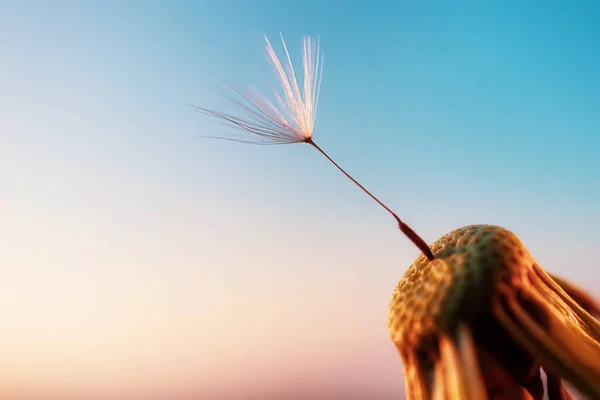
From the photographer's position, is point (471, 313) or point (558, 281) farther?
point (558, 281)

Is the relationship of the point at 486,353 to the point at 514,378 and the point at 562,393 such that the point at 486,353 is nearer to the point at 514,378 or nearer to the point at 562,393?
the point at 514,378

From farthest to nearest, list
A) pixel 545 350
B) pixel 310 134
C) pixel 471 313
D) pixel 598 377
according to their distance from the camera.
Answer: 1. pixel 310 134
2. pixel 471 313
3. pixel 545 350
4. pixel 598 377

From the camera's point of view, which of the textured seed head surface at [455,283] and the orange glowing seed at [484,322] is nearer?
the orange glowing seed at [484,322]

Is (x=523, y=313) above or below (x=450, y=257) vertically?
below

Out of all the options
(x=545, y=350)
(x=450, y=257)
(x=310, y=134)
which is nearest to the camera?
(x=545, y=350)

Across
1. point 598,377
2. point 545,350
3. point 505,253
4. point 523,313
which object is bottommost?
point 598,377

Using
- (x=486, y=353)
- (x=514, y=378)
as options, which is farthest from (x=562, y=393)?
(x=486, y=353)

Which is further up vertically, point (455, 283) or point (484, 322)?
point (455, 283)

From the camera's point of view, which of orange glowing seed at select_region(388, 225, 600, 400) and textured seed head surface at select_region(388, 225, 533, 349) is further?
textured seed head surface at select_region(388, 225, 533, 349)
